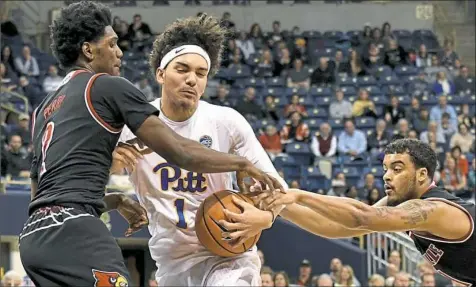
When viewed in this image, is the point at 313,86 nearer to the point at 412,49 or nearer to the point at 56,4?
the point at 412,49

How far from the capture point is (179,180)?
5.74 meters

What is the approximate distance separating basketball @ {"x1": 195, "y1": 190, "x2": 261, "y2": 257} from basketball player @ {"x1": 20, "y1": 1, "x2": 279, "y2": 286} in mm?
662

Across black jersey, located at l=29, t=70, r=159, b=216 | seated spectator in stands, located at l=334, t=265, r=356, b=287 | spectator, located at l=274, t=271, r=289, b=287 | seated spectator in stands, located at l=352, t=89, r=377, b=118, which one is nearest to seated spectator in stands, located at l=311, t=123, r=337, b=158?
seated spectator in stands, located at l=352, t=89, r=377, b=118

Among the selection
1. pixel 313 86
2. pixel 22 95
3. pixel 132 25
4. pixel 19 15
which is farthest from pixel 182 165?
pixel 19 15

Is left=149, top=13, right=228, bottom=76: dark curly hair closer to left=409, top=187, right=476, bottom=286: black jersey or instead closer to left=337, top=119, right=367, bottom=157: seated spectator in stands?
left=409, top=187, right=476, bottom=286: black jersey

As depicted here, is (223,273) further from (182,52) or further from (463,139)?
(463,139)

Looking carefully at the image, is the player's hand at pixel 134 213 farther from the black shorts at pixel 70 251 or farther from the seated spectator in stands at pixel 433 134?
the seated spectator in stands at pixel 433 134

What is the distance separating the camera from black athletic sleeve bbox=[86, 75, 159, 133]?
4.49 m

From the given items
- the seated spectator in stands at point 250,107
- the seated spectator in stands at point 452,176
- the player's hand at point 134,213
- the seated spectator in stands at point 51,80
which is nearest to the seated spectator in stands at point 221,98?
the seated spectator in stands at point 250,107

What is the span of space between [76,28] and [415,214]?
2.43m

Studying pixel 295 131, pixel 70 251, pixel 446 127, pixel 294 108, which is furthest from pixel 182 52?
pixel 446 127

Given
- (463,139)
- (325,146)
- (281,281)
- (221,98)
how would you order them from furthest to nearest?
(221,98)
(463,139)
(325,146)
(281,281)

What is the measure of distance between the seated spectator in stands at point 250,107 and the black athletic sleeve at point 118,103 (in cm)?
1420

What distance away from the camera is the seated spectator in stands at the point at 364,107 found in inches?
752
